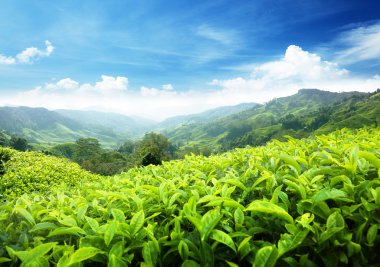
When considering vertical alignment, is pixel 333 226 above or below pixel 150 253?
above

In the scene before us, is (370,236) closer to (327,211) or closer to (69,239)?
(327,211)

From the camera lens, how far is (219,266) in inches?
91.5

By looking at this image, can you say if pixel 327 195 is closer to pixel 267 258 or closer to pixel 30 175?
pixel 267 258

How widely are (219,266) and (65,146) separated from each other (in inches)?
6973

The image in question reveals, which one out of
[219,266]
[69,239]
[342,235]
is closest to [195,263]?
[219,266]

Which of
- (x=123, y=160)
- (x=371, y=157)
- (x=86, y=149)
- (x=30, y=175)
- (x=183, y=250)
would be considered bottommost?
(x=123, y=160)

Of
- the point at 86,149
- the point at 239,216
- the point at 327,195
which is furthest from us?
the point at 86,149

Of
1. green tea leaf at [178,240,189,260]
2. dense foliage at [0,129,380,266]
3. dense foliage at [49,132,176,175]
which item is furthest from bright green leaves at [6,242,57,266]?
dense foliage at [49,132,176,175]

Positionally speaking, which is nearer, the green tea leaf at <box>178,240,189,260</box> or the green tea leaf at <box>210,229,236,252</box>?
the green tea leaf at <box>210,229,236,252</box>

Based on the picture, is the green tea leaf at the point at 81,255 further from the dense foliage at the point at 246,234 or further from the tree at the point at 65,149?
the tree at the point at 65,149

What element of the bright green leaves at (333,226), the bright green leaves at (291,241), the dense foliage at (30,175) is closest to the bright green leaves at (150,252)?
the bright green leaves at (291,241)

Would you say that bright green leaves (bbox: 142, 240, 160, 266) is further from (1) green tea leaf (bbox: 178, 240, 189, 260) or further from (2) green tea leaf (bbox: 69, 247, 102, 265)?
(2) green tea leaf (bbox: 69, 247, 102, 265)

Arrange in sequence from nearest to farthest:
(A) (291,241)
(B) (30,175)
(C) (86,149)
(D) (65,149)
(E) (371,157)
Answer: (A) (291,241)
(E) (371,157)
(B) (30,175)
(C) (86,149)
(D) (65,149)

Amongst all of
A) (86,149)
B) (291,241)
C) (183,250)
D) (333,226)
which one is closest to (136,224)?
(183,250)
